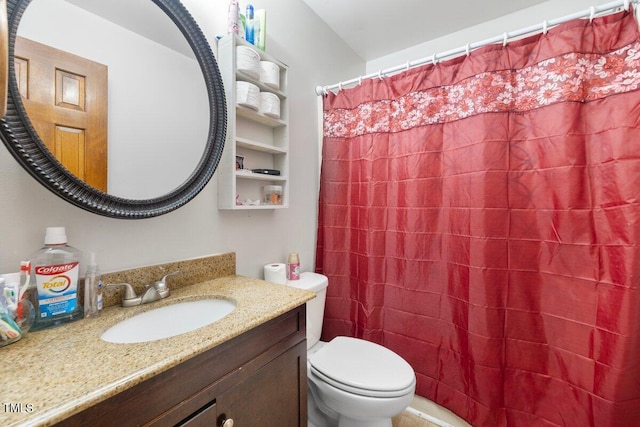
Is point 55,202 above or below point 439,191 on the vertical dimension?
below

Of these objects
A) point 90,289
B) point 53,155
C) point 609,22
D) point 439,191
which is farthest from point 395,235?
point 53,155

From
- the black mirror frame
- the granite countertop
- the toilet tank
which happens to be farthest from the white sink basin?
the toilet tank

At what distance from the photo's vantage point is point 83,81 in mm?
805

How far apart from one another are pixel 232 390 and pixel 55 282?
1.81 ft

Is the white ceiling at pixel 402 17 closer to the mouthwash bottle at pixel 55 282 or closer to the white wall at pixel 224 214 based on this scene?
the white wall at pixel 224 214

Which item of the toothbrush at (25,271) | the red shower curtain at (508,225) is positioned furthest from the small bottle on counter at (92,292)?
the red shower curtain at (508,225)

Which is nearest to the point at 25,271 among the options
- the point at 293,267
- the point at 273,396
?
the point at 273,396

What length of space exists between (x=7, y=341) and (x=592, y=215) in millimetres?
1908

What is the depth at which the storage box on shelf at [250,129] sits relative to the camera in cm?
116

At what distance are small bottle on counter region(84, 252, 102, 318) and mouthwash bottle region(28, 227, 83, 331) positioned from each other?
0.02m

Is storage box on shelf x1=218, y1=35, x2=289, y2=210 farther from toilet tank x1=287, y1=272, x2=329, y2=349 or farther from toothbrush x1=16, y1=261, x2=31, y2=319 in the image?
toothbrush x1=16, y1=261, x2=31, y2=319

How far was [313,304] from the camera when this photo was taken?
143cm

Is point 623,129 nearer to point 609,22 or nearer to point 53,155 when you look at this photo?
point 609,22

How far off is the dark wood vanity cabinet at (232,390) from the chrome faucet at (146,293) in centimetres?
39
